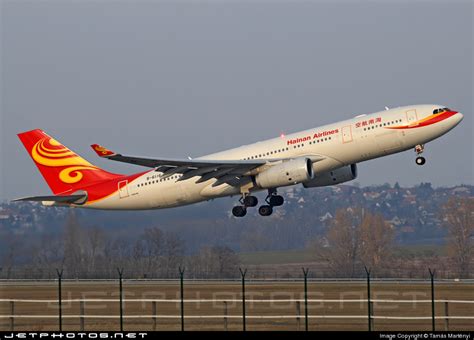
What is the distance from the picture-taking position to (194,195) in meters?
48.8

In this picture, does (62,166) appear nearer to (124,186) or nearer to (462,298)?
(124,186)

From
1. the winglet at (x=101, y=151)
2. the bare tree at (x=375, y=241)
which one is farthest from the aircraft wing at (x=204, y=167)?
the bare tree at (x=375, y=241)

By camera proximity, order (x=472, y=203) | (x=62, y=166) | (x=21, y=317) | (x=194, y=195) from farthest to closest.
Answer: (x=472, y=203) < (x=62, y=166) < (x=194, y=195) < (x=21, y=317)

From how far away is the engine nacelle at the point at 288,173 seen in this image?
4541 centimetres

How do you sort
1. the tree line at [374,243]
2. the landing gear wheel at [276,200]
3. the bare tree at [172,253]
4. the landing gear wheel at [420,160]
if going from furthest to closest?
the tree line at [374,243] < the bare tree at [172,253] < the landing gear wheel at [276,200] < the landing gear wheel at [420,160]

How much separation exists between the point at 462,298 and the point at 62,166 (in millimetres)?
21591

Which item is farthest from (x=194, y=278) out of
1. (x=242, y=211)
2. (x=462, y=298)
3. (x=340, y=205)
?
(x=340, y=205)

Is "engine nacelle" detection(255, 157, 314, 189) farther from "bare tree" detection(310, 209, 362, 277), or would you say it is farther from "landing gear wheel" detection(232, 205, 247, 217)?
"bare tree" detection(310, 209, 362, 277)

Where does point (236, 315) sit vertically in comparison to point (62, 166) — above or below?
below

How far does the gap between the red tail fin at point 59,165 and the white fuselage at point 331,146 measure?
3.59m

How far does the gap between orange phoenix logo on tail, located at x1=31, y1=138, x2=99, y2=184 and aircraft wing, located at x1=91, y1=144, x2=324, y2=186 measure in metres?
6.14

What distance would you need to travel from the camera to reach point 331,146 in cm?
4547

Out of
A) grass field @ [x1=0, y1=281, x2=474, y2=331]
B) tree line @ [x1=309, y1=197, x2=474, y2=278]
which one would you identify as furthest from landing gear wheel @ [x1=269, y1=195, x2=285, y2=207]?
tree line @ [x1=309, y1=197, x2=474, y2=278]

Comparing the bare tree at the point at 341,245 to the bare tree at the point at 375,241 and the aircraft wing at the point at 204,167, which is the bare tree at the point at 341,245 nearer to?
the bare tree at the point at 375,241
